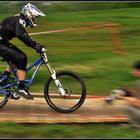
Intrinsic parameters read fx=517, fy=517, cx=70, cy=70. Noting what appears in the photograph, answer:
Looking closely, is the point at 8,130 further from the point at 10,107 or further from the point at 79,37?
Answer: the point at 79,37

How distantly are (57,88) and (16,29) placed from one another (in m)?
1.29

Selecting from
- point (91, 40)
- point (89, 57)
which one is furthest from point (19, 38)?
point (91, 40)

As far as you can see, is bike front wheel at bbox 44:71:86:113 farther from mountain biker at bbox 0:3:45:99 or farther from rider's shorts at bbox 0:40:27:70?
rider's shorts at bbox 0:40:27:70

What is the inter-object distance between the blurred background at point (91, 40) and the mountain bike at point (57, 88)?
73.0 inches

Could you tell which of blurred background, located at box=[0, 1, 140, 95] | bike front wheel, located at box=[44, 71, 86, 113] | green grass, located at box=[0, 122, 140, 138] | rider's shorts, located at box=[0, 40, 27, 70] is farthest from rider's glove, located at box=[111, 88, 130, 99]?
blurred background, located at box=[0, 1, 140, 95]

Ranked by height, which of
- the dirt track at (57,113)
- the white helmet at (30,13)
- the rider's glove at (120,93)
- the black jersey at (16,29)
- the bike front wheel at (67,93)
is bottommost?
the dirt track at (57,113)

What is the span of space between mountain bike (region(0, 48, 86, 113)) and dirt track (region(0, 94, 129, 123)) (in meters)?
0.17

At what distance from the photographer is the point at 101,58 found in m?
14.4

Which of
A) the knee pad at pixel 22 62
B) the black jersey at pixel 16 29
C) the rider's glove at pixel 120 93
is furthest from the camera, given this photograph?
the knee pad at pixel 22 62

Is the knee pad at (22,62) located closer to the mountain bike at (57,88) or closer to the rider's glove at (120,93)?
the mountain bike at (57,88)

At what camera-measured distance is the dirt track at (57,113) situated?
28.8 feet

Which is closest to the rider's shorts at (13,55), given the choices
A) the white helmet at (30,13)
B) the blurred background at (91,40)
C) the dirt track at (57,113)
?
the white helmet at (30,13)

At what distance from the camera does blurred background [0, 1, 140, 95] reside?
12.5m

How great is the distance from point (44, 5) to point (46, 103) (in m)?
13.9
